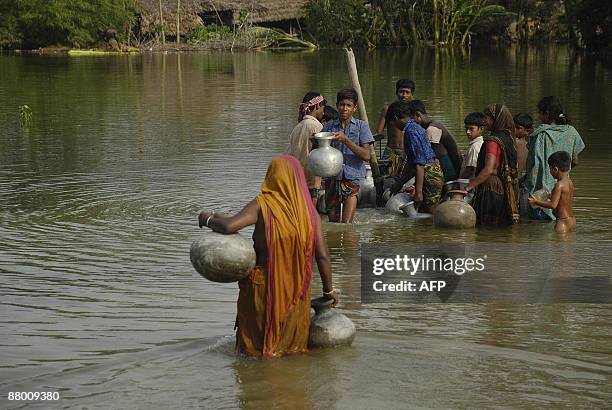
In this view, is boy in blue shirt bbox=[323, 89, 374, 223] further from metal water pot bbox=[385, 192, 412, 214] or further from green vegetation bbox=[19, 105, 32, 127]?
green vegetation bbox=[19, 105, 32, 127]

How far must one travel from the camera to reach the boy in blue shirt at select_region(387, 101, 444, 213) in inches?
403

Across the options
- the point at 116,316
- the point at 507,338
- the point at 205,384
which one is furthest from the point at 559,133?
the point at 205,384

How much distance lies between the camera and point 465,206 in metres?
9.96

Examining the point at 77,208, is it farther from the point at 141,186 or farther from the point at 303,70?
the point at 303,70

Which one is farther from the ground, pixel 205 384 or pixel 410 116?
pixel 410 116

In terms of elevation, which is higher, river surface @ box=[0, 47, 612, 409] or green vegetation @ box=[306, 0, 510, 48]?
green vegetation @ box=[306, 0, 510, 48]

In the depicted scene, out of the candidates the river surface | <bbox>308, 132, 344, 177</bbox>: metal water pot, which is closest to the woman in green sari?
the river surface

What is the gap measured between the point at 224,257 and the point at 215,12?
5450 cm

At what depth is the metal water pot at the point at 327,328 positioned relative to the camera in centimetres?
612

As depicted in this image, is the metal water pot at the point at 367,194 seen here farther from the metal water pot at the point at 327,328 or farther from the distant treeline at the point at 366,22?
the distant treeline at the point at 366,22

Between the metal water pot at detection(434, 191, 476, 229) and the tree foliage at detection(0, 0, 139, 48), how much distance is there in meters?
45.6

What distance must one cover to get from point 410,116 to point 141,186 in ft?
11.7

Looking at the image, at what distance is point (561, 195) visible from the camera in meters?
9.25

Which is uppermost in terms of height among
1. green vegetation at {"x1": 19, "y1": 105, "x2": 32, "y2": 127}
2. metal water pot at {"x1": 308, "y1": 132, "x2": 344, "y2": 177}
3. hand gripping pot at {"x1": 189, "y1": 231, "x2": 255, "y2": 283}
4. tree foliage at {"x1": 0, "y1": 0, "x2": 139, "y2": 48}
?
tree foliage at {"x1": 0, "y1": 0, "x2": 139, "y2": 48}
